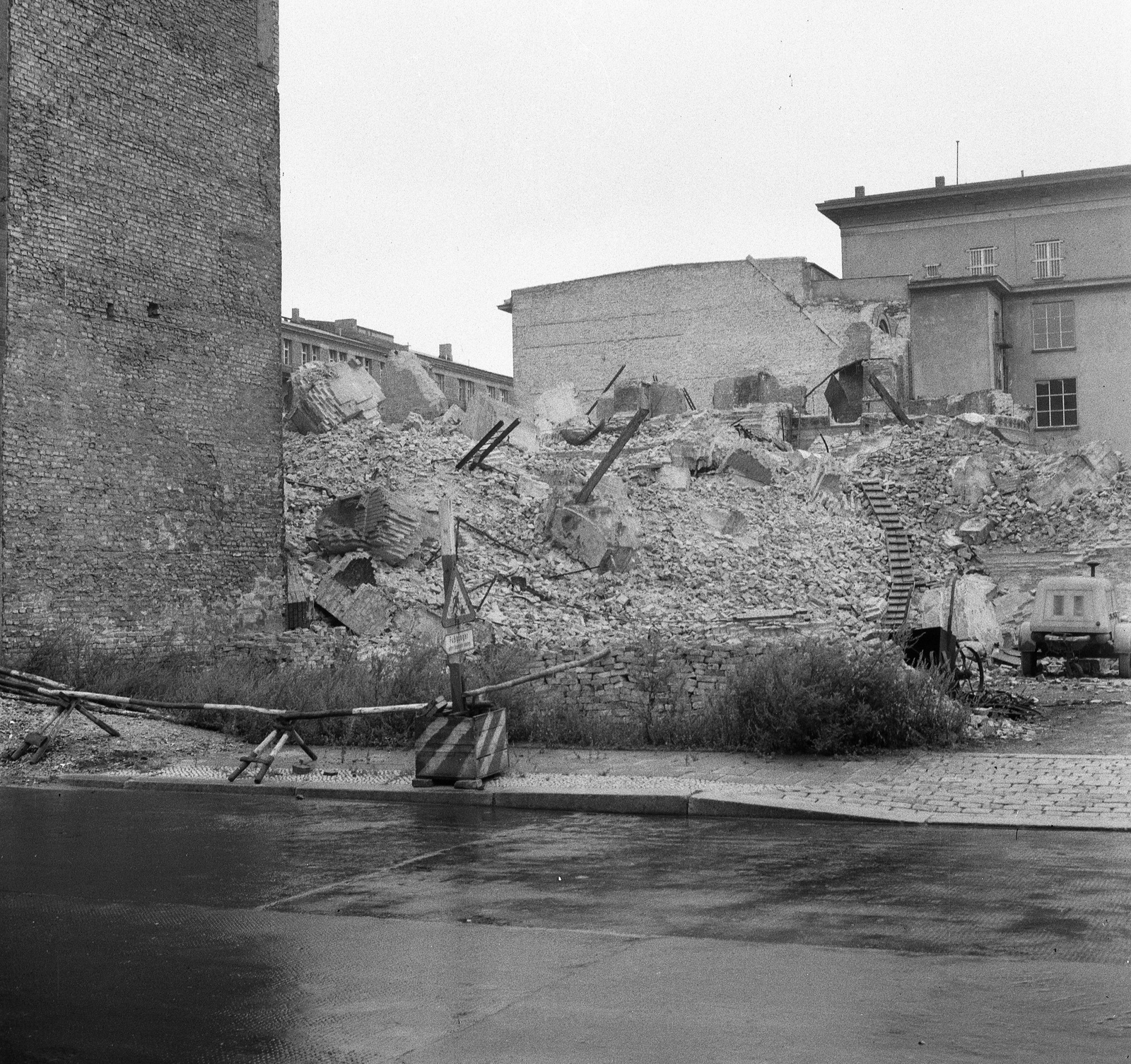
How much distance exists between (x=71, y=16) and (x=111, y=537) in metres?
7.41

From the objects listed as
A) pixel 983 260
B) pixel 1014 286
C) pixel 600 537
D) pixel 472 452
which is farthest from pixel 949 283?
pixel 600 537

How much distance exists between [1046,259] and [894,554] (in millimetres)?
34939

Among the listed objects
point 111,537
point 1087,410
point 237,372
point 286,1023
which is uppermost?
point 1087,410

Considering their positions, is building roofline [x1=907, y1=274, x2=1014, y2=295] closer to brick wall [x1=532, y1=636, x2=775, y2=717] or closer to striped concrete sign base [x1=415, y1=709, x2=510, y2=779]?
brick wall [x1=532, y1=636, x2=775, y2=717]

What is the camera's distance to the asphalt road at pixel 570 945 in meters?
4.95

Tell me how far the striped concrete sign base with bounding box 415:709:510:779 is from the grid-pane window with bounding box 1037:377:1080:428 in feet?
139

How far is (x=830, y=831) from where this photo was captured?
9.40 metres

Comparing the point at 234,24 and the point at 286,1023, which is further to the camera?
the point at 234,24

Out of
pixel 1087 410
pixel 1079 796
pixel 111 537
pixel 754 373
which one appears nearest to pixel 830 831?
pixel 1079 796

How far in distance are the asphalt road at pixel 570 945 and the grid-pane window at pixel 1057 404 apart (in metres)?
43.8

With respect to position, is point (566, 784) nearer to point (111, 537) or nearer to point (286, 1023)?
point (286, 1023)

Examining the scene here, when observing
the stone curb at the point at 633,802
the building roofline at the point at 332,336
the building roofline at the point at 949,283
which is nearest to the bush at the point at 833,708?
the stone curb at the point at 633,802

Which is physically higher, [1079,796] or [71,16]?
[71,16]

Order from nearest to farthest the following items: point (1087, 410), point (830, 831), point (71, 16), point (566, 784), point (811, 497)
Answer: point (830, 831) → point (566, 784) → point (71, 16) → point (811, 497) → point (1087, 410)
